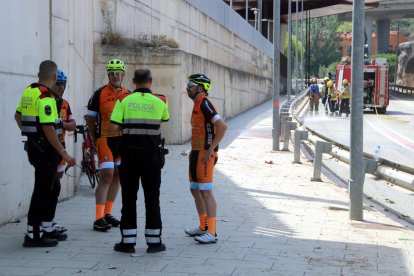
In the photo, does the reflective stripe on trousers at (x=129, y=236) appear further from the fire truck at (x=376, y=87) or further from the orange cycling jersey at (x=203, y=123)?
the fire truck at (x=376, y=87)

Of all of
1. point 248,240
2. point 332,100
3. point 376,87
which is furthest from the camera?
point 376,87

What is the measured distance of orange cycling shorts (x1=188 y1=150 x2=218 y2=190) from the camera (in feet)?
24.1

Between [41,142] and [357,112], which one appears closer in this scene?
[41,142]

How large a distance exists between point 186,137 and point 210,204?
34.2ft

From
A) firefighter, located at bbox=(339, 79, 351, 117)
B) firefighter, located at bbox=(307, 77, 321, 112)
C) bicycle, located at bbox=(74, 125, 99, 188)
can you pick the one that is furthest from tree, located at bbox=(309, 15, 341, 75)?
bicycle, located at bbox=(74, 125, 99, 188)

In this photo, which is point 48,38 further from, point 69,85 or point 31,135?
point 31,135

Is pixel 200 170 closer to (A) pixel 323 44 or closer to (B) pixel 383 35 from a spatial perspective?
(B) pixel 383 35

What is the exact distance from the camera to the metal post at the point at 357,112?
28.8 ft

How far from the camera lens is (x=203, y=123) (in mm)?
7320

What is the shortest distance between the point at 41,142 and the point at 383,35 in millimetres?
85714

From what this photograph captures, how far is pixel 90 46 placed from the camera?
1377cm

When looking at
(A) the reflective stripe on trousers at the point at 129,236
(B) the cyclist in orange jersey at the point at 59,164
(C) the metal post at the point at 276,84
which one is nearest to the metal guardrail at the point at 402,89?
(C) the metal post at the point at 276,84

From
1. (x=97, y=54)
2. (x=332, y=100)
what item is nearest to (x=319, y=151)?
(x=97, y=54)

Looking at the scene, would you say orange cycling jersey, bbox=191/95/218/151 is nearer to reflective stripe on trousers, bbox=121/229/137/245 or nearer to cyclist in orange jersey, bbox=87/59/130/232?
cyclist in orange jersey, bbox=87/59/130/232
